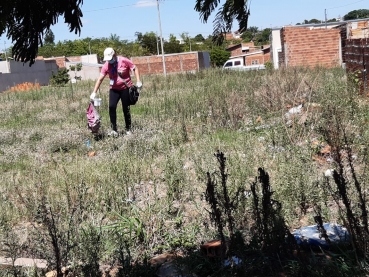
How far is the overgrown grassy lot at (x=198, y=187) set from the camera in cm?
321

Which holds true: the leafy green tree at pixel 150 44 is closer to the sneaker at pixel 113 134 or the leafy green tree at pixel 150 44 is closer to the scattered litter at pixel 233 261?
the sneaker at pixel 113 134

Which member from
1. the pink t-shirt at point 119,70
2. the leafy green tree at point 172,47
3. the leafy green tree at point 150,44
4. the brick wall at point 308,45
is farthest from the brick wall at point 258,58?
the pink t-shirt at point 119,70

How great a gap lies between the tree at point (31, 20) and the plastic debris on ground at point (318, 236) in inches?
93.1

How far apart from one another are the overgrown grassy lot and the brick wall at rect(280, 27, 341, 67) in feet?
58.7

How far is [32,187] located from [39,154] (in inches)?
92.5

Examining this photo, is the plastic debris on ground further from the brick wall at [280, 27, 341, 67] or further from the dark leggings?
the brick wall at [280, 27, 341, 67]

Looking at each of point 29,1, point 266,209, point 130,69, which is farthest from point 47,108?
point 29,1

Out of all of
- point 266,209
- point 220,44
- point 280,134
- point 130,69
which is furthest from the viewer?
point 130,69

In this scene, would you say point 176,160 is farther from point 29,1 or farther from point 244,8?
point 29,1

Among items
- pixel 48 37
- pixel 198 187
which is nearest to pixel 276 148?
pixel 198 187

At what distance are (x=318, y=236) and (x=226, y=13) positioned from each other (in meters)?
2.09

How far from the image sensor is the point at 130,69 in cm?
896

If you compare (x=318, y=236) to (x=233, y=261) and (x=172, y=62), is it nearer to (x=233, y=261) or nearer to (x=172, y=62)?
(x=233, y=261)

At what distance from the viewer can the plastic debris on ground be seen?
3.51 meters
